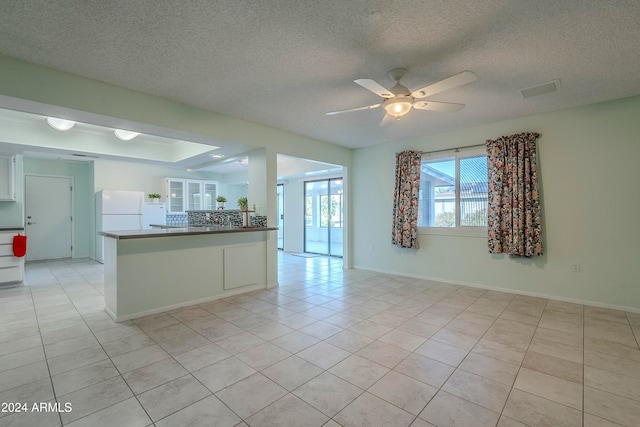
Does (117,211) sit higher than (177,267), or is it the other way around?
(117,211)

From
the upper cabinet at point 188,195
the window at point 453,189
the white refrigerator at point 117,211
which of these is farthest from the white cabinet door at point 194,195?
the window at point 453,189

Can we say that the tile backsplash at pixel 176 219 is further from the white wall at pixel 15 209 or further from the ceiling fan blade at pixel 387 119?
the ceiling fan blade at pixel 387 119

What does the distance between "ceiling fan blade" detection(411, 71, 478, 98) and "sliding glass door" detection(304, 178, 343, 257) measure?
16.9 ft

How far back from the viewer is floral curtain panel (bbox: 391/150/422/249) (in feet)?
16.6

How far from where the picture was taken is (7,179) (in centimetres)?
488

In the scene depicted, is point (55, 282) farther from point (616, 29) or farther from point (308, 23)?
point (616, 29)

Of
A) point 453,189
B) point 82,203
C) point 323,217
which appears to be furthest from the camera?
point 323,217

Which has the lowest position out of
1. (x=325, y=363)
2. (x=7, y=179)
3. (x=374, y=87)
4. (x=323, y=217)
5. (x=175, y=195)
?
(x=325, y=363)

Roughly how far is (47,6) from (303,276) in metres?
4.59

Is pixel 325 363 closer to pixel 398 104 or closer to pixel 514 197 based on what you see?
pixel 398 104

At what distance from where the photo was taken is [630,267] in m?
3.47

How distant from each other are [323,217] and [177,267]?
5.02 m

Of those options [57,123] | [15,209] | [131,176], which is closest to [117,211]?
[131,176]

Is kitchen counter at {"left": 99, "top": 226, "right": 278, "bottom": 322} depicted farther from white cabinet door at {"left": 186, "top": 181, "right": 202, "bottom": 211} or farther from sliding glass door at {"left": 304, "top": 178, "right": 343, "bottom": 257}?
white cabinet door at {"left": 186, "top": 181, "right": 202, "bottom": 211}
